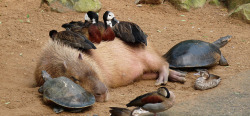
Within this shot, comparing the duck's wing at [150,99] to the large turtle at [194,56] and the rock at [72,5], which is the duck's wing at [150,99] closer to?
the large turtle at [194,56]

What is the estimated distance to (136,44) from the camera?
568cm

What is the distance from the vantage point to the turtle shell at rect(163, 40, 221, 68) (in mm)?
5953

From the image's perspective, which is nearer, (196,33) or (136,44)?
(136,44)

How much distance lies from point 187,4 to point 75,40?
5.42 meters

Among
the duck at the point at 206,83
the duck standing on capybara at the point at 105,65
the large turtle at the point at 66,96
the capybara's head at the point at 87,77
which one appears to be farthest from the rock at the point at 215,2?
the large turtle at the point at 66,96

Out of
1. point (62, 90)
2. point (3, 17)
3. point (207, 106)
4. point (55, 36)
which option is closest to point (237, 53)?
point (207, 106)

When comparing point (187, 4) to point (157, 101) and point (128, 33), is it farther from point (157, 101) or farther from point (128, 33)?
point (157, 101)

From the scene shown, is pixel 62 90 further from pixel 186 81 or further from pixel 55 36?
pixel 186 81

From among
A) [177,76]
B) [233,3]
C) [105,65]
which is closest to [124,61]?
[105,65]

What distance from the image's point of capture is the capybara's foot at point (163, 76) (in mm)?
5473

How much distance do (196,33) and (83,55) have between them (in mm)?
4159

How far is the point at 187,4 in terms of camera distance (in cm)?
967

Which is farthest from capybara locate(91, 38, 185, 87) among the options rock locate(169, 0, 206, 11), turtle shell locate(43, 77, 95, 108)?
rock locate(169, 0, 206, 11)

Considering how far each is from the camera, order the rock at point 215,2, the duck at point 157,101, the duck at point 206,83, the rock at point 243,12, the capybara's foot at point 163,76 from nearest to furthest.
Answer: the duck at point 157,101 → the duck at point 206,83 → the capybara's foot at point 163,76 → the rock at point 243,12 → the rock at point 215,2
